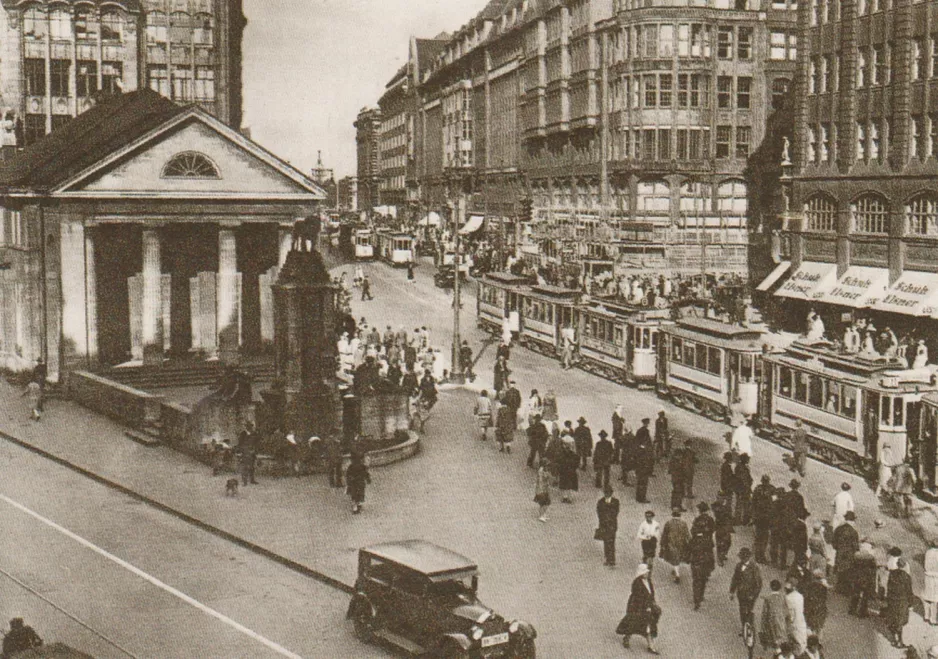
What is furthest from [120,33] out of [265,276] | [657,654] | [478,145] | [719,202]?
[657,654]

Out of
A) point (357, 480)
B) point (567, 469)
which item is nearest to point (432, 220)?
point (567, 469)

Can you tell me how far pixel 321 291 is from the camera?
3291 cm

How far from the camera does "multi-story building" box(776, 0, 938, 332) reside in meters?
48.3

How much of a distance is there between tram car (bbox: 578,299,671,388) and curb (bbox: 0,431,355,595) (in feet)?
68.8

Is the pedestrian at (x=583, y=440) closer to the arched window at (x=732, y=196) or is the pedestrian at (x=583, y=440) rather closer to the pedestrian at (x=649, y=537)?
the pedestrian at (x=649, y=537)

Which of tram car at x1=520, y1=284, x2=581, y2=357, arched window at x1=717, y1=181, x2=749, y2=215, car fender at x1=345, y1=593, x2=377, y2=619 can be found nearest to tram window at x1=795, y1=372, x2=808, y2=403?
tram car at x1=520, y1=284, x2=581, y2=357

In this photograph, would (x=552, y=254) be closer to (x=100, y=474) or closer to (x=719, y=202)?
(x=719, y=202)

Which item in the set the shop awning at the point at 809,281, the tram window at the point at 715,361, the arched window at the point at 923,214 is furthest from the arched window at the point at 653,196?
the tram window at the point at 715,361

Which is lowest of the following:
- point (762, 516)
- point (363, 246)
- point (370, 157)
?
point (762, 516)

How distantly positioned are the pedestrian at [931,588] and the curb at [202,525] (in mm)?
9953

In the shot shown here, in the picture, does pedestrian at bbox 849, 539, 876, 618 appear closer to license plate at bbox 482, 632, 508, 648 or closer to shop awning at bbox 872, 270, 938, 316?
license plate at bbox 482, 632, 508, 648

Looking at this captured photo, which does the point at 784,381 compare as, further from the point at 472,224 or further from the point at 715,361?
the point at 472,224

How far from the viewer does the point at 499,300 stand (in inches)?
2292

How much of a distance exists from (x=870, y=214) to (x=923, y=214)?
4020mm
